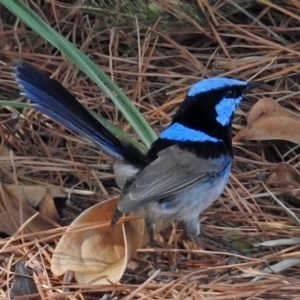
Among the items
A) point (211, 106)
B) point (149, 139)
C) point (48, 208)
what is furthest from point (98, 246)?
point (211, 106)

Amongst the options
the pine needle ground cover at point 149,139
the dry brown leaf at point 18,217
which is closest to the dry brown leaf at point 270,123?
the pine needle ground cover at point 149,139

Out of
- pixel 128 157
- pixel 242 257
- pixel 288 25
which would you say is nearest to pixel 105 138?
pixel 128 157

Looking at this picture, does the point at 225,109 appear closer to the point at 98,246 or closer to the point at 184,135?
the point at 184,135

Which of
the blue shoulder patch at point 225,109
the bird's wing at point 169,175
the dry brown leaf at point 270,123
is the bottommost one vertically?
the bird's wing at point 169,175

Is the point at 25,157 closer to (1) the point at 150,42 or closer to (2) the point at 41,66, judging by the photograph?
(2) the point at 41,66

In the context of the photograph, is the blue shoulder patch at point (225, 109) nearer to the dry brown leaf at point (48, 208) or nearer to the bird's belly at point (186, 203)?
the bird's belly at point (186, 203)

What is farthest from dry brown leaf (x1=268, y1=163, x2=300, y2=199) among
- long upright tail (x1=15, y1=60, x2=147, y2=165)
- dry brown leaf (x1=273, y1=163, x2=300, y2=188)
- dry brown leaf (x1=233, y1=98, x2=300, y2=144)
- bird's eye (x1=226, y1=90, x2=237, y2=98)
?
long upright tail (x1=15, y1=60, x2=147, y2=165)

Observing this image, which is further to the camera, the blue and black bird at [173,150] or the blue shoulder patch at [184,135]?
the blue shoulder patch at [184,135]
